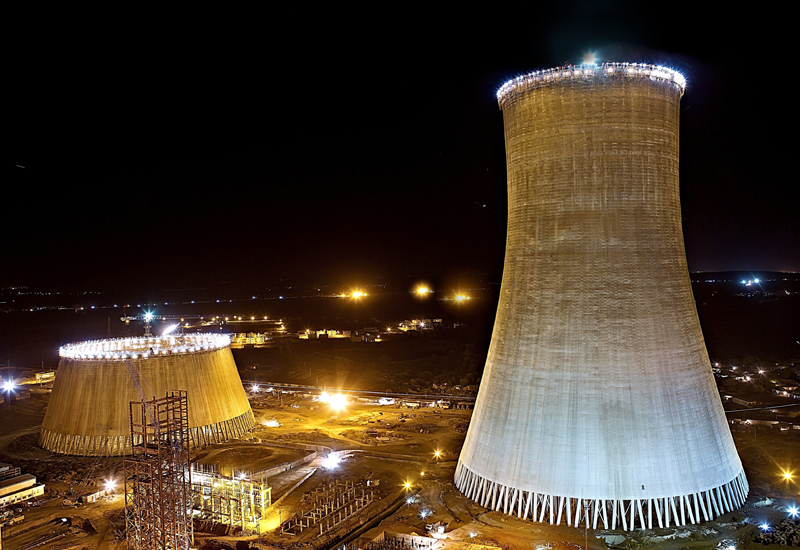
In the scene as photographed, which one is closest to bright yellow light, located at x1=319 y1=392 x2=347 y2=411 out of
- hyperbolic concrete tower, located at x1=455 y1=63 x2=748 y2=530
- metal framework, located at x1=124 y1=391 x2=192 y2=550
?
metal framework, located at x1=124 y1=391 x2=192 y2=550

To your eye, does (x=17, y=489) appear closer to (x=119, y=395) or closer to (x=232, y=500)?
(x=119, y=395)

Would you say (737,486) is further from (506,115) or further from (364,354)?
(364,354)

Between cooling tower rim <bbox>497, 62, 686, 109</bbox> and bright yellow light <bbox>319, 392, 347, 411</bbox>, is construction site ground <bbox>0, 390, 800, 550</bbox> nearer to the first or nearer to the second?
bright yellow light <bbox>319, 392, 347, 411</bbox>

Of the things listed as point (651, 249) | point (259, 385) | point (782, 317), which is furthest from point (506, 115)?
point (782, 317)

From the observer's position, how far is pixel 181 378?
38094 millimetres

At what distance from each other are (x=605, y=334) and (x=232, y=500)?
17.6 meters

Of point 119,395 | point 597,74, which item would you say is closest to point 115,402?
point 119,395

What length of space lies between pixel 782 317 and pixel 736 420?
13116cm

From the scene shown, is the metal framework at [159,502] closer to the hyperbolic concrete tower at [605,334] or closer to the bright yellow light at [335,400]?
the hyperbolic concrete tower at [605,334]

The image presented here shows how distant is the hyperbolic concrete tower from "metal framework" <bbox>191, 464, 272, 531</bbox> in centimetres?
1056

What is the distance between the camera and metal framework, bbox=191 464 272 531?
2427cm

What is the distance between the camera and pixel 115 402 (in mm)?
36281

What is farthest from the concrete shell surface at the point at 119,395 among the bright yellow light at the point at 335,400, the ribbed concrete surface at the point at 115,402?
the bright yellow light at the point at 335,400

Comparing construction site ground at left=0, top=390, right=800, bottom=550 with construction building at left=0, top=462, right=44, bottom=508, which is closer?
construction site ground at left=0, top=390, right=800, bottom=550
